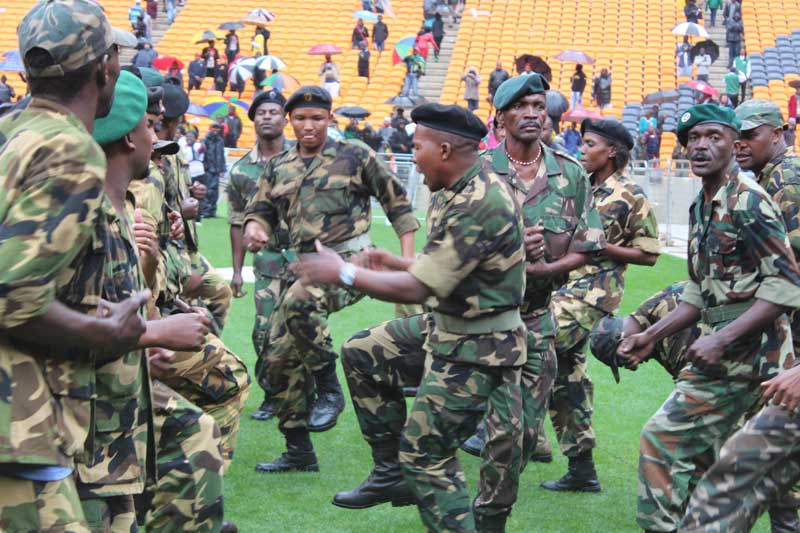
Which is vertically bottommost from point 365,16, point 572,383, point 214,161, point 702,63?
point 214,161

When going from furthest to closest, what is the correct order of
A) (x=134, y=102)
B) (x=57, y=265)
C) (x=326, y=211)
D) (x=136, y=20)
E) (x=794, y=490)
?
(x=136, y=20) → (x=326, y=211) → (x=794, y=490) → (x=134, y=102) → (x=57, y=265)

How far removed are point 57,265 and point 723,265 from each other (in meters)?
3.17

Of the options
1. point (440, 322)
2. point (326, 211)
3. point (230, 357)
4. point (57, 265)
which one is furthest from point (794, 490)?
point (57, 265)

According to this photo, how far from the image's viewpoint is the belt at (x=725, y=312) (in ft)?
16.5

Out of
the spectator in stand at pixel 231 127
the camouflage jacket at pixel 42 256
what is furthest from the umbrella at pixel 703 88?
the camouflage jacket at pixel 42 256

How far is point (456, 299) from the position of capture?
501 centimetres

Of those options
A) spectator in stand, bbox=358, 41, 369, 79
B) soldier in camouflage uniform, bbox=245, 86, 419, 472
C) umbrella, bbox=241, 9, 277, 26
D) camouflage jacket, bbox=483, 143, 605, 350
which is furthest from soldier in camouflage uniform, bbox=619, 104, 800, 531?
umbrella, bbox=241, 9, 277, 26

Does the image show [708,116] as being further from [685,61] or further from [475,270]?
[685,61]

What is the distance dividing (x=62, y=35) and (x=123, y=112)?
0.70 metres

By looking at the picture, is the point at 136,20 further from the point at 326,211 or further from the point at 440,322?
the point at 440,322

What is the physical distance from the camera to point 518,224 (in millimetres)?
4977

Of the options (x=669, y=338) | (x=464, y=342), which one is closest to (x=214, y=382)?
(x=464, y=342)

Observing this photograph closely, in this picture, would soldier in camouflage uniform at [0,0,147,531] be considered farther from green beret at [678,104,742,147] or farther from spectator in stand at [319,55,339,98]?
spectator in stand at [319,55,339,98]

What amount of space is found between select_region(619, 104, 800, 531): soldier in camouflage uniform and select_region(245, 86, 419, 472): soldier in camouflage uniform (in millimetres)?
2693
